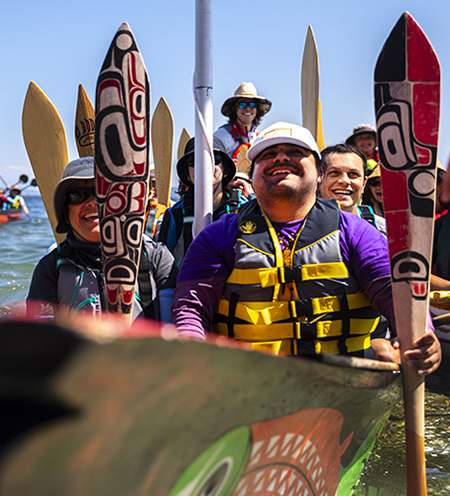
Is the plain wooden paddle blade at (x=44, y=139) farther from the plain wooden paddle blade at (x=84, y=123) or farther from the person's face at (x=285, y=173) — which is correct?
the person's face at (x=285, y=173)

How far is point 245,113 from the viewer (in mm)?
5266

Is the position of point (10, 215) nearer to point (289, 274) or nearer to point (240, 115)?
point (240, 115)

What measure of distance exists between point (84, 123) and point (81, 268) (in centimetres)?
159

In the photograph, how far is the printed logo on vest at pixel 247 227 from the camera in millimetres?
2129

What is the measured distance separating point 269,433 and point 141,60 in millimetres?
1600

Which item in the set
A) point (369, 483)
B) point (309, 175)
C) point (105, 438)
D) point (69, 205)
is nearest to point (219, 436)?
point (105, 438)

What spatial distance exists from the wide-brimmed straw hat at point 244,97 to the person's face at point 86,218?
327cm

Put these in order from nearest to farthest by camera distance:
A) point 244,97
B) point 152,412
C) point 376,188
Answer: point 152,412 → point 376,188 → point 244,97

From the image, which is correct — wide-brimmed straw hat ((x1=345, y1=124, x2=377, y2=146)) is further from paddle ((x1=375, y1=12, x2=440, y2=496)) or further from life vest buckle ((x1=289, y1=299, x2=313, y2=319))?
life vest buckle ((x1=289, y1=299, x2=313, y2=319))

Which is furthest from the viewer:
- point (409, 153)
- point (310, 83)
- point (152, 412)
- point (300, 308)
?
point (310, 83)

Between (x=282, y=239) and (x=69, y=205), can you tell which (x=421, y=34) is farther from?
(x=69, y=205)

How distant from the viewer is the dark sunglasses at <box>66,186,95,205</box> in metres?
2.28

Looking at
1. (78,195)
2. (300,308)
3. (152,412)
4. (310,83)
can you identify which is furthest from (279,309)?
(310,83)

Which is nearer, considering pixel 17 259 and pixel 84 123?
pixel 84 123
